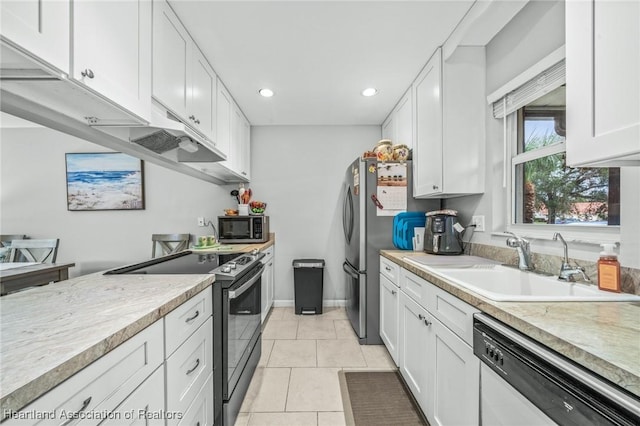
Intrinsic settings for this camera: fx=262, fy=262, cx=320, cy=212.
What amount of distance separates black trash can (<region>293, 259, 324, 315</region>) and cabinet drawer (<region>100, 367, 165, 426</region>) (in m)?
2.28

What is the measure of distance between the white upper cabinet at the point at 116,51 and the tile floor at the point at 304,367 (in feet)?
6.02

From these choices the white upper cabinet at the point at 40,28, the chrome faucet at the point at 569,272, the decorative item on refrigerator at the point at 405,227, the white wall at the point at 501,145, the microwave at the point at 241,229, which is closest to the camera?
the white upper cabinet at the point at 40,28

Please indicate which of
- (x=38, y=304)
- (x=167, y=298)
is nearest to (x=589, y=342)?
(x=167, y=298)

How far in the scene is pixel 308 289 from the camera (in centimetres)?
324

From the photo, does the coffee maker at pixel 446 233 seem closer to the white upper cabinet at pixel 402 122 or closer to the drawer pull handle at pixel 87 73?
the white upper cabinet at pixel 402 122

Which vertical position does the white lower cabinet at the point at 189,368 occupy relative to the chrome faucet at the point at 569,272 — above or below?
below

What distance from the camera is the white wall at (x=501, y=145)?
1.04 metres

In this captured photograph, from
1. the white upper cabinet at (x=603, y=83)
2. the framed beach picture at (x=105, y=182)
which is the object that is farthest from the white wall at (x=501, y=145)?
the framed beach picture at (x=105, y=182)

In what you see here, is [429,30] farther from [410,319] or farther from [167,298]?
[167,298]

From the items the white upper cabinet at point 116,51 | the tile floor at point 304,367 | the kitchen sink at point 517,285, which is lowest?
the tile floor at point 304,367

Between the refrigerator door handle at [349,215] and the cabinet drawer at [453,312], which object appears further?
the refrigerator door handle at [349,215]

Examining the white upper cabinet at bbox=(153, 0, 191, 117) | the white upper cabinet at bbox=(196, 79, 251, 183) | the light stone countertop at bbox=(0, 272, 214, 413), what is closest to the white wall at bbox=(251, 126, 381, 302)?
the white upper cabinet at bbox=(196, 79, 251, 183)

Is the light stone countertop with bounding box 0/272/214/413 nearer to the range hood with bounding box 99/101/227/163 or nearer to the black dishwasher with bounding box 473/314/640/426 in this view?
the range hood with bounding box 99/101/227/163

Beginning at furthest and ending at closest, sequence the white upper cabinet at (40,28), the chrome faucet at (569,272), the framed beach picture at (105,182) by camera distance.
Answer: the framed beach picture at (105,182)
the chrome faucet at (569,272)
the white upper cabinet at (40,28)
